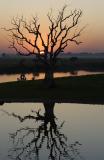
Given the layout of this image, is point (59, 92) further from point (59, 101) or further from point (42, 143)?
point (42, 143)

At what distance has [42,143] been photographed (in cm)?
2011

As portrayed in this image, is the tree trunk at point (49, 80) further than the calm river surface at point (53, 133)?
Yes

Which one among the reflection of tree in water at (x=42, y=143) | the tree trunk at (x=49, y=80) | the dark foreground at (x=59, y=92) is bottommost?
the dark foreground at (x=59, y=92)

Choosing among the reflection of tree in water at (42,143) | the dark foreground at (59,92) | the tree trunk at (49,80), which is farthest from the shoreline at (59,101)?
the reflection of tree in water at (42,143)

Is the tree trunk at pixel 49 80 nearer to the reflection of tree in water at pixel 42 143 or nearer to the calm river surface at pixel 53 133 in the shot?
the calm river surface at pixel 53 133

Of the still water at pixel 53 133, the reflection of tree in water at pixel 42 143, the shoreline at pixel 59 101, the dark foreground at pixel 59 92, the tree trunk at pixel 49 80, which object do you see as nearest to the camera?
the reflection of tree in water at pixel 42 143

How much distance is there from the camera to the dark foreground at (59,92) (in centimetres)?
3647

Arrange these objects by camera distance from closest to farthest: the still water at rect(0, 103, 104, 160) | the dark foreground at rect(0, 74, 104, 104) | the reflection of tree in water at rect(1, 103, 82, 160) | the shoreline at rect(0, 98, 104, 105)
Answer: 1. the reflection of tree in water at rect(1, 103, 82, 160)
2. the still water at rect(0, 103, 104, 160)
3. the shoreline at rect(0, 98, 104, 105)
4. the dark foreground at rect(0, 74, 104, 104)

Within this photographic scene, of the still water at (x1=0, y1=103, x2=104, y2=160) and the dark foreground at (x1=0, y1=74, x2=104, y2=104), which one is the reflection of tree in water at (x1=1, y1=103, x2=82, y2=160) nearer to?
the still water at (x1=0, y1=103, x2=104, y2=160)

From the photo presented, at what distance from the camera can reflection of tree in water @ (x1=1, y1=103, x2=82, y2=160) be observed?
17641 mm

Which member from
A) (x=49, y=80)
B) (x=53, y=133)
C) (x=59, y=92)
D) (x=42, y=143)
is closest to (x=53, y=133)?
(x=53, y=133)

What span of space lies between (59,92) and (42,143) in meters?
18.9

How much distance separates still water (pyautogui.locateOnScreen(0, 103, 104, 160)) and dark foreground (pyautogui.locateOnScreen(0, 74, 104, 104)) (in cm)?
329

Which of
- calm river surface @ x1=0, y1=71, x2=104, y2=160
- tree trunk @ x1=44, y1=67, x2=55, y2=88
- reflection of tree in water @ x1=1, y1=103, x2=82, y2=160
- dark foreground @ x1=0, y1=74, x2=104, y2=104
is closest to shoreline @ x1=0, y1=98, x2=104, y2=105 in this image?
dark foreground @ x1=0, y1=74, x2=104, y2=104
